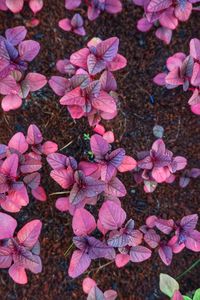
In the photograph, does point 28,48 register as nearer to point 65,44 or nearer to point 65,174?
point 65,44

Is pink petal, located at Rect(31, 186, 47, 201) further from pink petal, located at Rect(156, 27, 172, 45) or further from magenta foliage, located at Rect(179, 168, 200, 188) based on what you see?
pink petal, located at Rect(156, 27, 172, 45)

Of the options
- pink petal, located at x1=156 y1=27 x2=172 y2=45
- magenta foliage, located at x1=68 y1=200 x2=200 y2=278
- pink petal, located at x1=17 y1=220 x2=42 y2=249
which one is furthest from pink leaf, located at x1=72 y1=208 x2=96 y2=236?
pink petal, located at x1=156 y1=27 x2=172 y2=45

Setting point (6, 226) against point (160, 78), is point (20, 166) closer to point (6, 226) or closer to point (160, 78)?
point (6, 226)

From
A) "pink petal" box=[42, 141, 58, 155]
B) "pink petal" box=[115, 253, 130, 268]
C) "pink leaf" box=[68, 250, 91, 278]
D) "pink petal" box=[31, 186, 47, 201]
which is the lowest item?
"pink petal" box=[115, 253, 130, 268]

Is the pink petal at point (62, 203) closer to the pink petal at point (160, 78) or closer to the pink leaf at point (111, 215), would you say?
the pink leaf at point (111, 215)

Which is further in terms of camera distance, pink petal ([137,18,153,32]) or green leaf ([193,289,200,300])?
pink petal ([137,18,153,32])

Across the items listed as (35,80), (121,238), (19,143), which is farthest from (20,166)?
(121,238)
